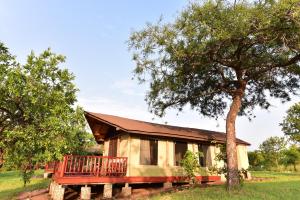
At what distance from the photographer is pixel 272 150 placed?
45.8 m

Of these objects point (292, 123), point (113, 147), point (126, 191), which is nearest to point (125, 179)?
point (126, 191)

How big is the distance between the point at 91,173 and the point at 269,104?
15097 mm

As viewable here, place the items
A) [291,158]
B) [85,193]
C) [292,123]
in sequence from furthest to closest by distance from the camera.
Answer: [292,123]
[291,158]
[85,193]

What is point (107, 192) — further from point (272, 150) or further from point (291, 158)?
point (272, 150)

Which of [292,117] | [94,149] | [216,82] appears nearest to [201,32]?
[216,82]

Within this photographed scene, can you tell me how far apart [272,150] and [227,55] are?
36914 mm

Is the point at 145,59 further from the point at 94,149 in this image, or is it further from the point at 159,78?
the point at 94,149

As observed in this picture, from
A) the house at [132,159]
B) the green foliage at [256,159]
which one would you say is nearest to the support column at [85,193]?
the house at [132,159]

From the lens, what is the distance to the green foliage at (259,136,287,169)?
1632 inches

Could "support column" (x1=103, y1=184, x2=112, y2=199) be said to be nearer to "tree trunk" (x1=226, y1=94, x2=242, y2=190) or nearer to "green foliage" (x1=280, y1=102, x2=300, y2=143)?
"tree trunk" (x1=226, y1=94, x2=242, y2=190)

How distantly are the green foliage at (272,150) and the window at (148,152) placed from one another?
29.6m

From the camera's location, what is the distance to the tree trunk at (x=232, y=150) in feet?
46.6

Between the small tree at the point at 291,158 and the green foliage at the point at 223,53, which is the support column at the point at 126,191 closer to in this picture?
the green foliage at the point at 223,53

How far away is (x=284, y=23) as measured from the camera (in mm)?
12328
